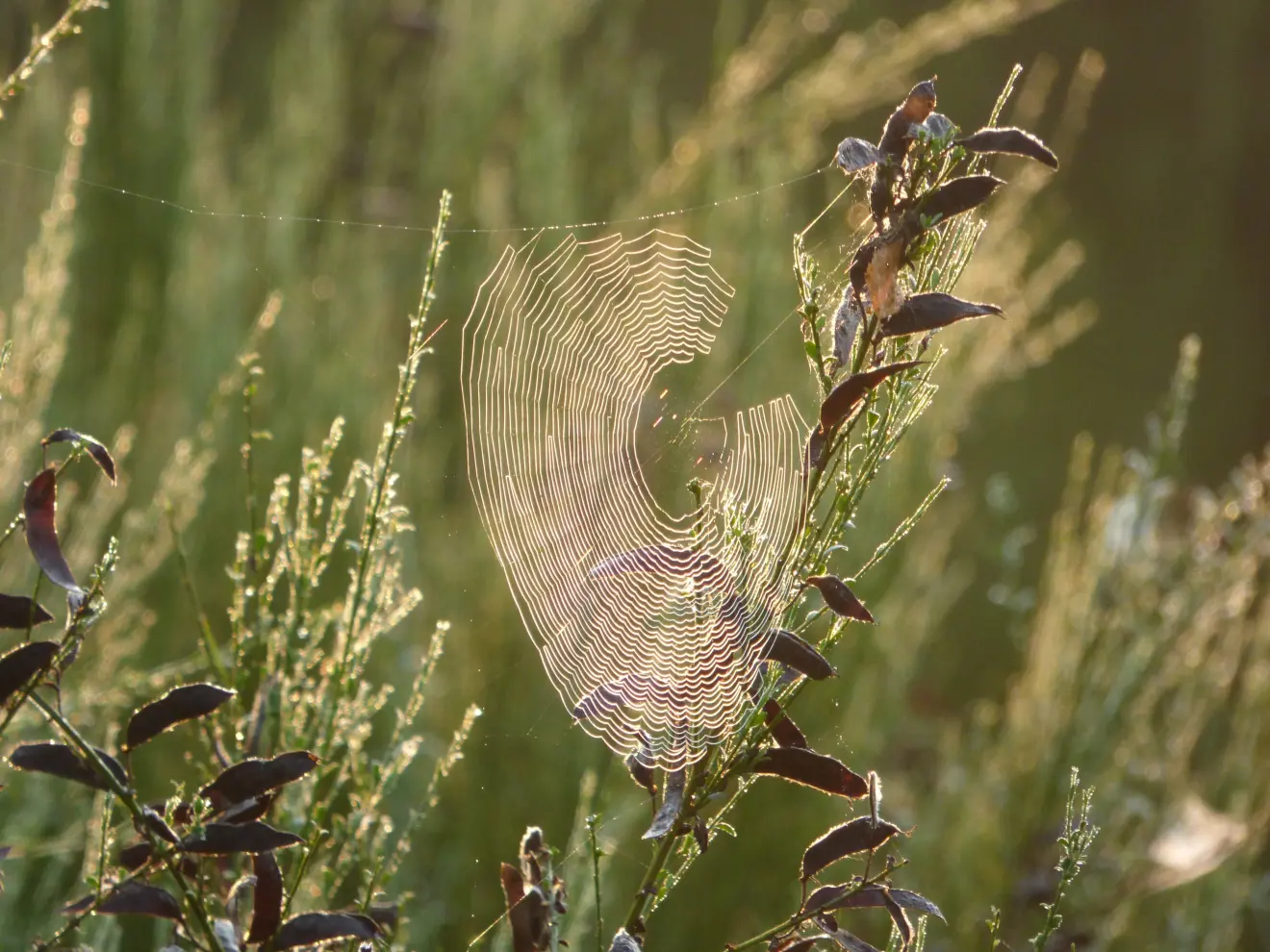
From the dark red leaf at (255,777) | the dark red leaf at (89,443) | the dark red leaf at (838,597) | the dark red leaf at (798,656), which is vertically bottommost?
the dark red leaf at (255,777)

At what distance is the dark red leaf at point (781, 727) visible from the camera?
858 mm

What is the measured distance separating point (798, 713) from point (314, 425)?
1.18 metres

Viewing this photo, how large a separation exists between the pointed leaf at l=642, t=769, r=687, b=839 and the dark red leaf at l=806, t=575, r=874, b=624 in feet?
0.55

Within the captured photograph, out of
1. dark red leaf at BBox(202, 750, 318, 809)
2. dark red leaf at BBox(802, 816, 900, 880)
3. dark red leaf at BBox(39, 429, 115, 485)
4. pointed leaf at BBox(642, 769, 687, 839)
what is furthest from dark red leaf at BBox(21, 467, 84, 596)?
dark red leaf at BBox(802, 816, 900, 880)

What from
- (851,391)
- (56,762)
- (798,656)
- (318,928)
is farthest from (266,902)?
(851,391)

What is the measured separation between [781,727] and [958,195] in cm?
37

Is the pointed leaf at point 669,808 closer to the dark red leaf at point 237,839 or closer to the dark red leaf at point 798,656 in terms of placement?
the dark red leaf at point 798,656

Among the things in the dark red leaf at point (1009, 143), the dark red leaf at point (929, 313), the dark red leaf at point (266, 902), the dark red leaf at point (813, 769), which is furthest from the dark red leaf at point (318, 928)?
the dark red leaf at point (1009, 143)

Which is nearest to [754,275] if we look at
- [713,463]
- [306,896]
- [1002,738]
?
[713,463]

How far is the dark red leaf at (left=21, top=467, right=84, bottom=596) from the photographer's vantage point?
2.39 feet

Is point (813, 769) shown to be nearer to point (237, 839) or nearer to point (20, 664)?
point (237, 839)

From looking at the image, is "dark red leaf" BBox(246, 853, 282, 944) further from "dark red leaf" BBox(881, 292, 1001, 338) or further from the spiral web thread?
"dark red leaf" BBox(881, 292, 1001, 338)

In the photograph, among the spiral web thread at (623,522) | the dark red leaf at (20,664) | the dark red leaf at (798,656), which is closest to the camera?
the dark red leaf at (20,664)

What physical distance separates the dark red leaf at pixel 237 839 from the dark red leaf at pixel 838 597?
356 mm
